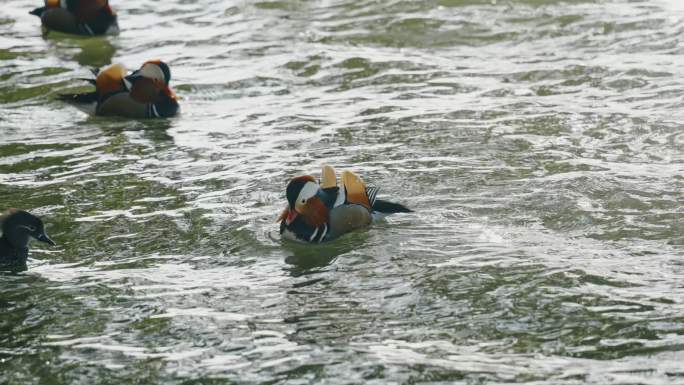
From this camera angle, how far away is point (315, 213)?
870cm

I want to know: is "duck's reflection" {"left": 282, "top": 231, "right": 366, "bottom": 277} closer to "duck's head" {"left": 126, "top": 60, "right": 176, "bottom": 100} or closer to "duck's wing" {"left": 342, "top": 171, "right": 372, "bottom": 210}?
"duck's wing" {"left": 342, "top": 171, "right": 372, "bottom": 210}

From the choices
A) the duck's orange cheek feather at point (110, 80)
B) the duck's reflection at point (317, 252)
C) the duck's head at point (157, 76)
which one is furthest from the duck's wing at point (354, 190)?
the duck's orange cheek feather at point (110, 80)

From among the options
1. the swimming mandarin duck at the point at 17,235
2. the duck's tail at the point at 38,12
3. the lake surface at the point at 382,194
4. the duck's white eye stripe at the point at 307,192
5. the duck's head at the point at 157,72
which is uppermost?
the duck's tail at the point at 38,12

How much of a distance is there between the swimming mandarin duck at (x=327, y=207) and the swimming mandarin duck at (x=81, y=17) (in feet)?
25.3

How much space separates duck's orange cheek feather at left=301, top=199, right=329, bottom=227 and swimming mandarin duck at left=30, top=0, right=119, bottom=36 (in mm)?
8129

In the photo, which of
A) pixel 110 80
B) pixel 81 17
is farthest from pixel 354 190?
pixel 81 17

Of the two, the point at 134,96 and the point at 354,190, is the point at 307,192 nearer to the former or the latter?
the point at 354,190

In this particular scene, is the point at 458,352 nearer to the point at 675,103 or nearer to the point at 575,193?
the point at 575,193

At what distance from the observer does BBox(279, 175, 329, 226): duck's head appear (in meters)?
8.66

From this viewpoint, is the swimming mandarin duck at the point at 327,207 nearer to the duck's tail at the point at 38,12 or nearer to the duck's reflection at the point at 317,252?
the duck's reflection at the point at 317,252

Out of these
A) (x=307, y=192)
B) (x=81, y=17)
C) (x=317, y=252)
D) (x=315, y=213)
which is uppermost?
(x=81, y=17)

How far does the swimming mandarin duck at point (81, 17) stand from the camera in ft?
52.5

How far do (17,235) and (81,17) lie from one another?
801cm

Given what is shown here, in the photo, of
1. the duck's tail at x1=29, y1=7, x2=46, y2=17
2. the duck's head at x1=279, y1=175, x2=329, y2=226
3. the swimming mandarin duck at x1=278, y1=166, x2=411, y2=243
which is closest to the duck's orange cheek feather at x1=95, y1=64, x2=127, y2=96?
the duck's tail at x1=29, y1=7, x2=46, y2=17
